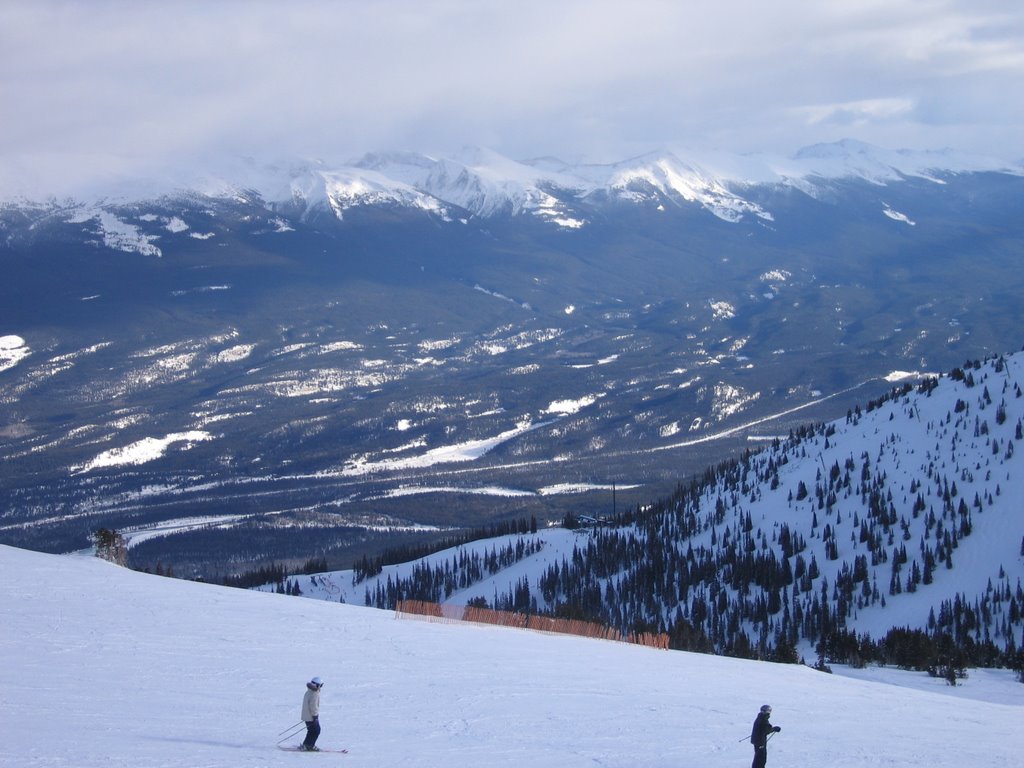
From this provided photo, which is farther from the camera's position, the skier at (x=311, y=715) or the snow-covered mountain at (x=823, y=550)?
the snow-covered mountain at (x=823, y=550)

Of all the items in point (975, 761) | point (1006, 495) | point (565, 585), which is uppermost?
point (1006, 495)

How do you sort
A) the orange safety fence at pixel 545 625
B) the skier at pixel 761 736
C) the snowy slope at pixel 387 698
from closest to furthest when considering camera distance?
1. the skier at pixel 761 736
2. the snowy slope at pixel 387 698
3. the orange safety fence at pixel 545 625

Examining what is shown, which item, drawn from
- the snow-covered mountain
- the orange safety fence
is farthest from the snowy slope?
the snow-covered mountain

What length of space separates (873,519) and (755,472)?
26045 millimetres

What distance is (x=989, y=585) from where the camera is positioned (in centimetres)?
9694

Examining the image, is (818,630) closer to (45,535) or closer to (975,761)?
(975,761)

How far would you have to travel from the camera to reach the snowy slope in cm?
3078

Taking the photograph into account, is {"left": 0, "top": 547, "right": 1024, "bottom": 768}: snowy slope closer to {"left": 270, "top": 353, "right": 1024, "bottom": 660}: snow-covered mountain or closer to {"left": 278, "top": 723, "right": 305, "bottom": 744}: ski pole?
{"left": 278, "top": 723, "right": 305, "bottom": 744}: ski pole

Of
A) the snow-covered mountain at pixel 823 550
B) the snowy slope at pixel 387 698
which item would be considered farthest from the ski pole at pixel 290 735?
the snow-covered mountain at pixel 823 550

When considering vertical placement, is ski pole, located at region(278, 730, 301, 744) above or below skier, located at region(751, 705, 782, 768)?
below

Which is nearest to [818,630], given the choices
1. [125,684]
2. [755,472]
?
[755,472]

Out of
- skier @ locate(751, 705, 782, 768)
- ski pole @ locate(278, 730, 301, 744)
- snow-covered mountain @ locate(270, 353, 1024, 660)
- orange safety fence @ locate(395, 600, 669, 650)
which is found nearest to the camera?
skier @ locate(751, 705, 782, 768)

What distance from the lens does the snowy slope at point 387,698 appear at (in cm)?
3078

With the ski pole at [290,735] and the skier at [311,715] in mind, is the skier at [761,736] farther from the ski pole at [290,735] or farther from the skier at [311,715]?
the ski pole at [290,735]
